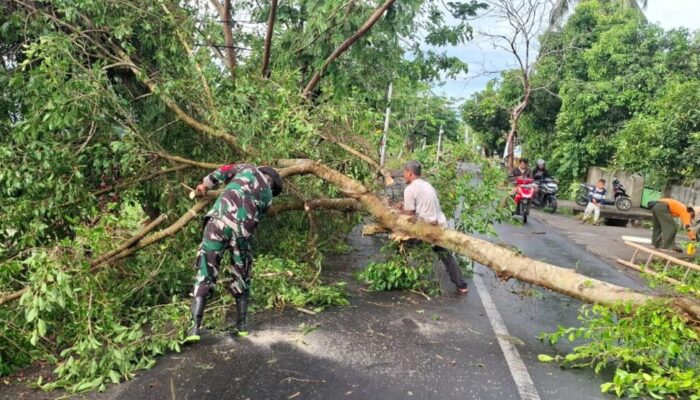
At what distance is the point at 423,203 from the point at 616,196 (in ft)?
39.8

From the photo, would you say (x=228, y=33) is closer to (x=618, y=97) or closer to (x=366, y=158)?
(x=366, y=158)

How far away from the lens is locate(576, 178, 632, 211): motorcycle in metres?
15.2

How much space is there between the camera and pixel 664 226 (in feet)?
30.2

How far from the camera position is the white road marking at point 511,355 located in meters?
3.78

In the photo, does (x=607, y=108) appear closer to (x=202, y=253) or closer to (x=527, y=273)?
(x=527, y=273)

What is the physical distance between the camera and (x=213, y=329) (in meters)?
4.75

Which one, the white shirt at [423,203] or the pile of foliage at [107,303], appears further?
A: the white shirt at [423,203]

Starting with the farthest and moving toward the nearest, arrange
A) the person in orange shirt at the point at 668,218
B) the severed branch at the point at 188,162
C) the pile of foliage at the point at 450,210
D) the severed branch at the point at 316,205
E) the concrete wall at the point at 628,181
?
the concrete wall at the point at 628,181
the person in orange shirt at the point at 668,218
the severed branch at the point at 316,205
the pile of foliage at the point at 450,210
the severed branch at the point at 188,162

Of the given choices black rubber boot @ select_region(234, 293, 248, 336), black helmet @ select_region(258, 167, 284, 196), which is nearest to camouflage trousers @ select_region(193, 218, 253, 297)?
black rubber boot @ select_region(234, 293, 248, 336)

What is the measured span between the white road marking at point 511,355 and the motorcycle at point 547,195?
10.7 metres

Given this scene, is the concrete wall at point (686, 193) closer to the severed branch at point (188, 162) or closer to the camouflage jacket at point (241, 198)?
the severed branch at point (188, 162)

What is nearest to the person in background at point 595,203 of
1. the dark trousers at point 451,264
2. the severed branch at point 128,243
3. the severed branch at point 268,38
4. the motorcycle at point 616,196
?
the motorcycle at point 616,196

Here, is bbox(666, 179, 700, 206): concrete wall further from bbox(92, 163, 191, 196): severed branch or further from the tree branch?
bbox(92, 163, 191, 196): severed branch

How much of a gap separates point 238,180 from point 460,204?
11.6 ft
